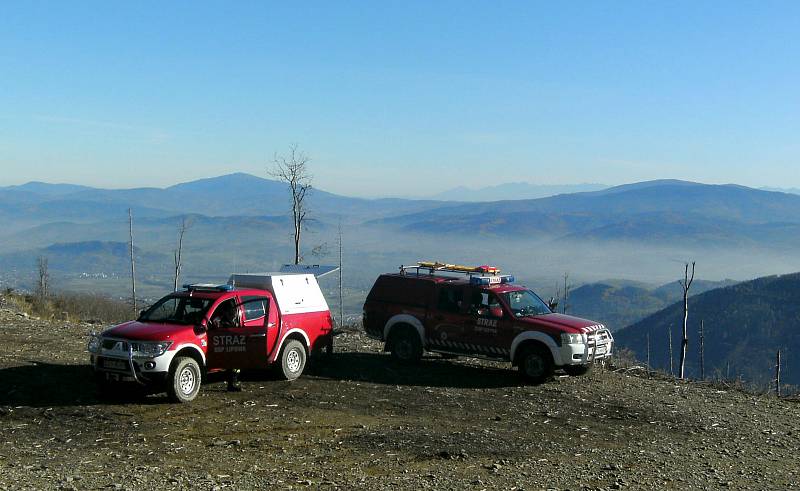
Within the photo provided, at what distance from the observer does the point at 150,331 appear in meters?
12.7

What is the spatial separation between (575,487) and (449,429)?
2824 millimetres

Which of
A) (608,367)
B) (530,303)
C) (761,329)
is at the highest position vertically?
(530,303)

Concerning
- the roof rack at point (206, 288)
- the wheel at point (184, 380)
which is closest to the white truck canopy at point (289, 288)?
the roof rack at point (206, 288)

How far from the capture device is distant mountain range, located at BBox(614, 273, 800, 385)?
10212 cm

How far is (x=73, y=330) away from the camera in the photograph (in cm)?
2098

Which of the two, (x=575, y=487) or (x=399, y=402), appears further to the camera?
(x=399, y=402)

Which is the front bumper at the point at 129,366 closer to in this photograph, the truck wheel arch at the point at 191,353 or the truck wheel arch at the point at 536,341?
the truck wheel arch at the point at 191,353

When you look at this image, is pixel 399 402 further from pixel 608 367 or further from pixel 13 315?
pixel 13 315

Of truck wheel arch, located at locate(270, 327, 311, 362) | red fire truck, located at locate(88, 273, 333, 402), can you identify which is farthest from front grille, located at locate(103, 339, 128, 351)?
truck wheel arch, located at locate(270, 327, 311, 362)

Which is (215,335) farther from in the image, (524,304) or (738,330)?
(738,330)

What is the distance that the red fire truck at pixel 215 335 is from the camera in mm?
12383

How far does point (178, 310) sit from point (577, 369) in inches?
304

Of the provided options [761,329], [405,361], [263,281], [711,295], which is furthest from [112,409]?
[711,295]

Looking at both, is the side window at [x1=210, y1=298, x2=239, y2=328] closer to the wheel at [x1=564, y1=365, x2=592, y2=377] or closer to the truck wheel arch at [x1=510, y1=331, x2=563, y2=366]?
the truck wheel arch at [x1=510, y1=331, x2=563, y2=366]
